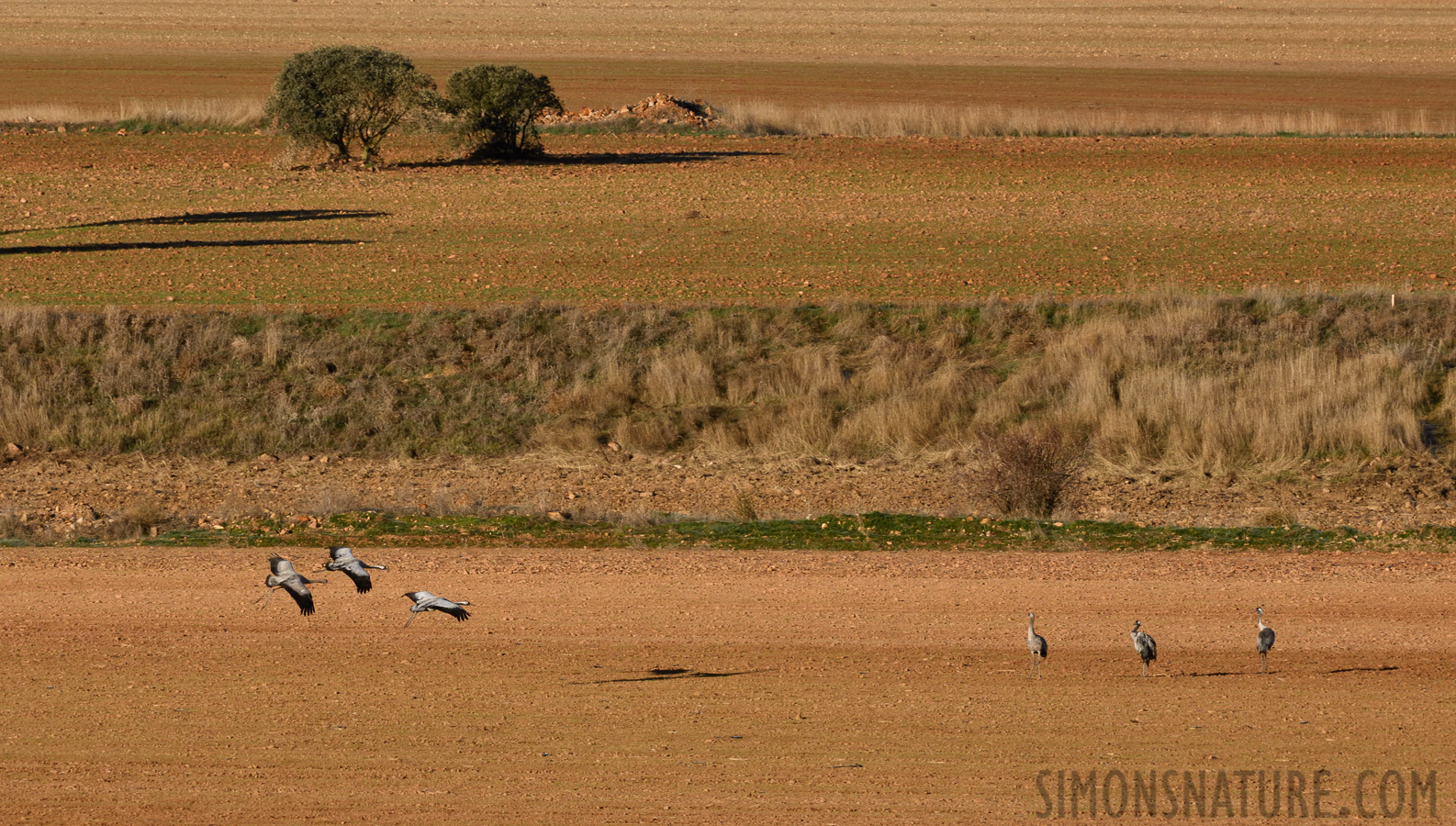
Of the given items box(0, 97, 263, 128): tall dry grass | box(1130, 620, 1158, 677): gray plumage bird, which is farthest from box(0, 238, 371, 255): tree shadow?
box(1130, 620, 1158, 677): gray plumage bird

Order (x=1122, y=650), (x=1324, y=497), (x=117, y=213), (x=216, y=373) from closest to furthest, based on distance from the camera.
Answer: (x=1122, y=650) < (x=1324, y=497) < (x=216, y=373) < (x=117, y=213)

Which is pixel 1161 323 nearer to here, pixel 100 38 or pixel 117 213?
pixel 117 213

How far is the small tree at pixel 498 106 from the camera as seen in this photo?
36.4 m

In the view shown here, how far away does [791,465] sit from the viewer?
1888cm

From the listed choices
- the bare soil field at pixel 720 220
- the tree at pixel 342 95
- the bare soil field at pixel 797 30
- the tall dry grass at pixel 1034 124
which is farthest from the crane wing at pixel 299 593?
the bare soil field at pixel 797 30

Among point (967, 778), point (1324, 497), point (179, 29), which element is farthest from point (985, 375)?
point (179, 29)

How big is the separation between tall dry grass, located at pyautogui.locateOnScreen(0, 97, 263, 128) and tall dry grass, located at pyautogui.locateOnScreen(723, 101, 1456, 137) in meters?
13.2

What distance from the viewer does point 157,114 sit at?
43.8m

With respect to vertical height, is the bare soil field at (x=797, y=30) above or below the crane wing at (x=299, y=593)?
above

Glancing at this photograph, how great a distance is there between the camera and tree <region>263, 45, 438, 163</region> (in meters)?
35.6

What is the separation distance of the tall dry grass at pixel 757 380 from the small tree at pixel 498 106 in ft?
52.1

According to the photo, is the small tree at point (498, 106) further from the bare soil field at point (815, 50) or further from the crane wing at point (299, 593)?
the crane wing at point (299, 593)

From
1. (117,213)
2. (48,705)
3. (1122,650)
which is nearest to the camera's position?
(48,705)

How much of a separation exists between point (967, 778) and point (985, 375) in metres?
11.7
